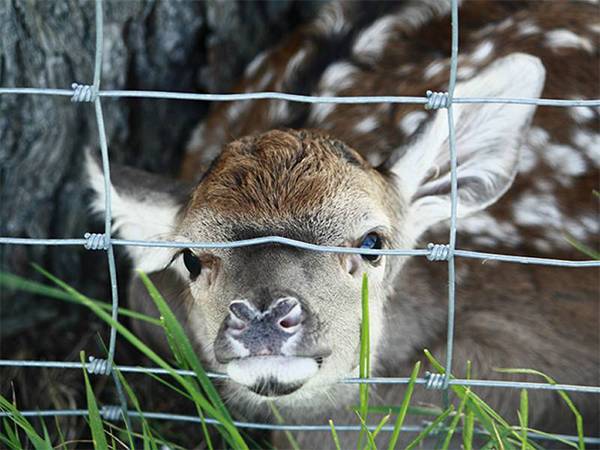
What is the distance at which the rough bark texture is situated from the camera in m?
2.81

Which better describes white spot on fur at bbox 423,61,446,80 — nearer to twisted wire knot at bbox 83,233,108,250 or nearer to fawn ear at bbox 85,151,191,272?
fawn ear at bbox 85,151,191,272

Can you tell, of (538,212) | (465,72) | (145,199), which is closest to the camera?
(145,199)

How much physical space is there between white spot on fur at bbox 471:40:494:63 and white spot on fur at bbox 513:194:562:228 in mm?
440

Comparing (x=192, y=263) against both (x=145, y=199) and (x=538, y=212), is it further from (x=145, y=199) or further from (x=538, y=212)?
(x=538, y=212)

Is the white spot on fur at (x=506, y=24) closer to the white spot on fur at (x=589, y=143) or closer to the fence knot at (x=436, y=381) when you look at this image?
the white spot on fur at (x=589, y=143)

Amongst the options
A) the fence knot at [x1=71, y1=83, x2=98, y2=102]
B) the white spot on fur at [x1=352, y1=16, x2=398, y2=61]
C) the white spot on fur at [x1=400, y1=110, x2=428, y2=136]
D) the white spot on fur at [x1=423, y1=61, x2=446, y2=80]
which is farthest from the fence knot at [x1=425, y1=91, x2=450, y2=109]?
the white spot on fur at [x1=352, y1=16, x2=398, y2=61]

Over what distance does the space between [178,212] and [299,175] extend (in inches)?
16.0

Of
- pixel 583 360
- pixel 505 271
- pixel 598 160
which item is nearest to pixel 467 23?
pixel 598 160

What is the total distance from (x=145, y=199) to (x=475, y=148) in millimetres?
808

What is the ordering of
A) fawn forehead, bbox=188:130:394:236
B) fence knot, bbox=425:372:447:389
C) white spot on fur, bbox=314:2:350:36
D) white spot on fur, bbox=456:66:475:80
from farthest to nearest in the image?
white spot on fur, bbox=314:2:350:36 → white spot on fur, bbox=456:66:475:80 → fawn forehead, bbox=188:130:394:236 → fence knot, bbox=425:372:447:389

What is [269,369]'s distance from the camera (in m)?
1.90

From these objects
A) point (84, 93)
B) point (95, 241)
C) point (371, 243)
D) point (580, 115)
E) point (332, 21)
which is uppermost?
point (332, 21)

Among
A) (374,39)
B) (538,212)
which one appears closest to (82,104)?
(374,39)

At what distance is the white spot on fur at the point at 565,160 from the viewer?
110 inches
